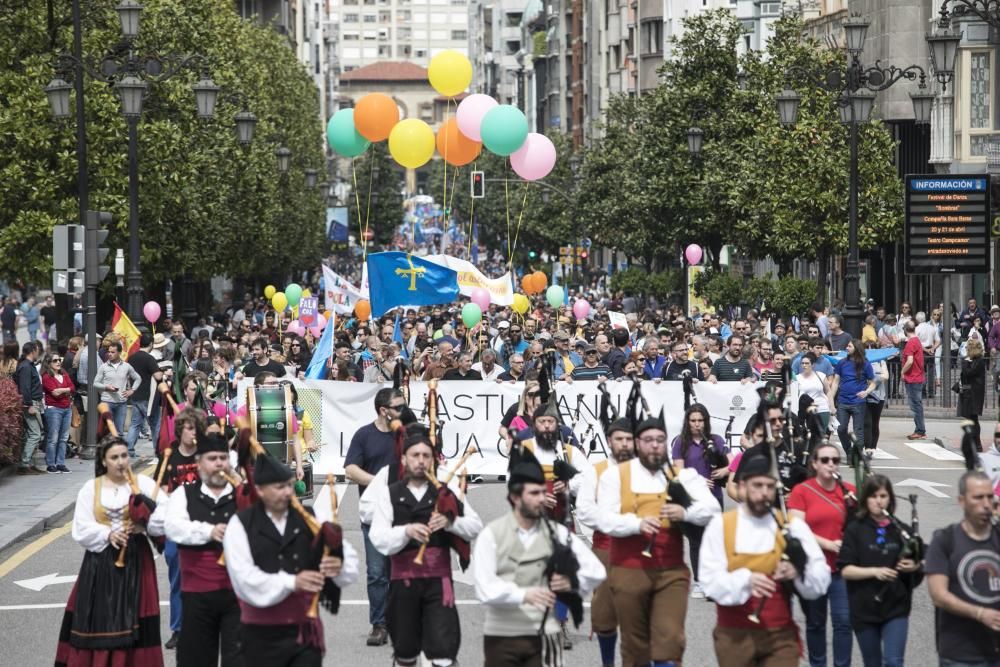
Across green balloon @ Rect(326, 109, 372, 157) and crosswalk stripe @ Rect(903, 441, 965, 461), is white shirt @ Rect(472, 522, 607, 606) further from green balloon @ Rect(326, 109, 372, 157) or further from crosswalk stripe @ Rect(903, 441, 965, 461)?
green balloon @ Rect(326, 109, 372, 157)

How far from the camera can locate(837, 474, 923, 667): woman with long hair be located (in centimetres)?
1005

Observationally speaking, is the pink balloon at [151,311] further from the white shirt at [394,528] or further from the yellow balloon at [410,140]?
the white shirt at [394,528]

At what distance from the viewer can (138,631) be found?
10922mm

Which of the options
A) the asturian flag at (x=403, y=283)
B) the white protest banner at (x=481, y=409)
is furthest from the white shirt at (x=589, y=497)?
the asturian flag at (x=403, y=283)

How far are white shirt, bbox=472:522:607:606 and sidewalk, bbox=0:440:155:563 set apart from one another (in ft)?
28.9

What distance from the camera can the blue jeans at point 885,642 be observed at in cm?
1012

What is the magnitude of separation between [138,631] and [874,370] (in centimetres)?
1447

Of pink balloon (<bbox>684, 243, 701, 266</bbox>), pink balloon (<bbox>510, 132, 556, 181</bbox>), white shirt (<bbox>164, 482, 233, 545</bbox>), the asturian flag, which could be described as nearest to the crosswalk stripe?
pink balloon (<bbox>510, 132, 556, 181</bbox>)

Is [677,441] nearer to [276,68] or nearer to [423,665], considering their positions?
[423,665]

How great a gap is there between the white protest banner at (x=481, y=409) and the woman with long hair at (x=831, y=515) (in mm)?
9369

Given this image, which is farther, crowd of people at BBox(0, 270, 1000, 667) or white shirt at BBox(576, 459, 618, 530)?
white shirt at BBox(576, 459, 618, 530)

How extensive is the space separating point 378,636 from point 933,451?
14.1 meters

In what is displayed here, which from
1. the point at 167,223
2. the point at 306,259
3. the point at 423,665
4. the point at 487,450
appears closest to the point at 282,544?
the point at 423,665

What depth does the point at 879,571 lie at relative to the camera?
9992mm
